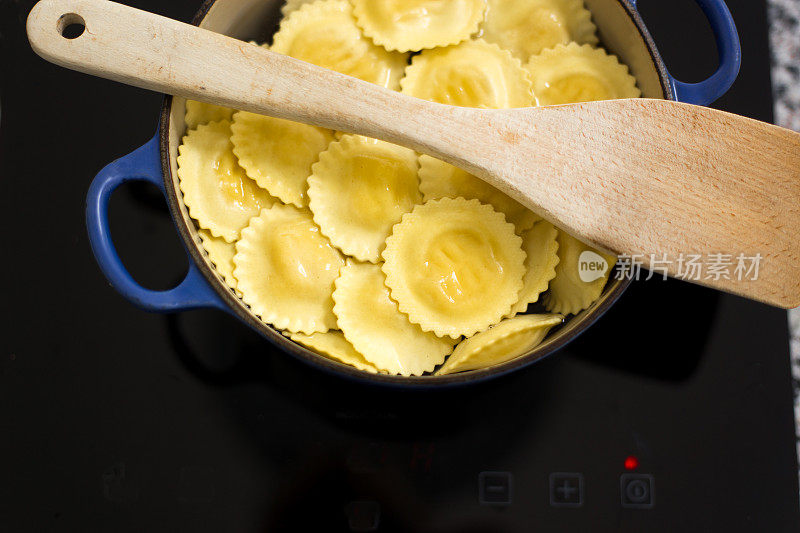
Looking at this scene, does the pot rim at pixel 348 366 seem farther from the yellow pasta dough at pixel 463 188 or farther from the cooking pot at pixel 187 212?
the yellow pasta dough at pixel 463 188

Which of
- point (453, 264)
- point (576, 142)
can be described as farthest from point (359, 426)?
point (576, 142)

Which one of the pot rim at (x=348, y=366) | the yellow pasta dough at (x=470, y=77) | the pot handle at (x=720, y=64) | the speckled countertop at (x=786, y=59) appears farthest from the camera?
the speckled countertop at (x=786, y=59)

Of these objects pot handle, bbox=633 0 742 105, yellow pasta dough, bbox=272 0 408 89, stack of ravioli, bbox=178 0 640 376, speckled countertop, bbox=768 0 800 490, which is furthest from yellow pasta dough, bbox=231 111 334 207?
speckled countertop, bbox=768 0 800 490

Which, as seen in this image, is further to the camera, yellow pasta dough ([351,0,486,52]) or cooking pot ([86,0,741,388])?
yellow pasta dough ([351,0,486,52])

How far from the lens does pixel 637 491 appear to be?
0.91 metres

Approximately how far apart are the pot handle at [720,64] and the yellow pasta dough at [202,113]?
0.62m

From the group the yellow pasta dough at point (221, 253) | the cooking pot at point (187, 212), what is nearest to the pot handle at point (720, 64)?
the cooking pot at point (187, 212)

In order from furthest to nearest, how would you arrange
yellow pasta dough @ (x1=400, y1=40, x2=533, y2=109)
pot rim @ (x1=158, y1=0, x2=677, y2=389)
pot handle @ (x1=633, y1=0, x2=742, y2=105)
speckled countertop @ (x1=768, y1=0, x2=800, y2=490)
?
speckled countertop @ (x1=768, y1=0, x2=800, y2=490)
yellow pasta dough @ (x1=400, y1=40, x2=533, y2=109)
pot handle @ (x1=633, y1=0, x2=742, y2=105)
pot rim @ (x1=158, y1=0, x2=677, y2=389)

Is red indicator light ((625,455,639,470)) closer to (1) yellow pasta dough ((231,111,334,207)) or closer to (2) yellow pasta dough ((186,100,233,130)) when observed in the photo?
(1) yellow pasta dough ((231,111,334,207))

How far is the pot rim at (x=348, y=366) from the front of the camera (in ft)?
2.33

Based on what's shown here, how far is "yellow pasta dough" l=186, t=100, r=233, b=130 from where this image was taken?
2.92 ft

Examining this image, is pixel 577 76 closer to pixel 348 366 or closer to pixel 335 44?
pixel 335 44

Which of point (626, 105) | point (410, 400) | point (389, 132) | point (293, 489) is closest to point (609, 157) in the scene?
point (626, 105)

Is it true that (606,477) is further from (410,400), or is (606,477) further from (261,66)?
(261,66)
